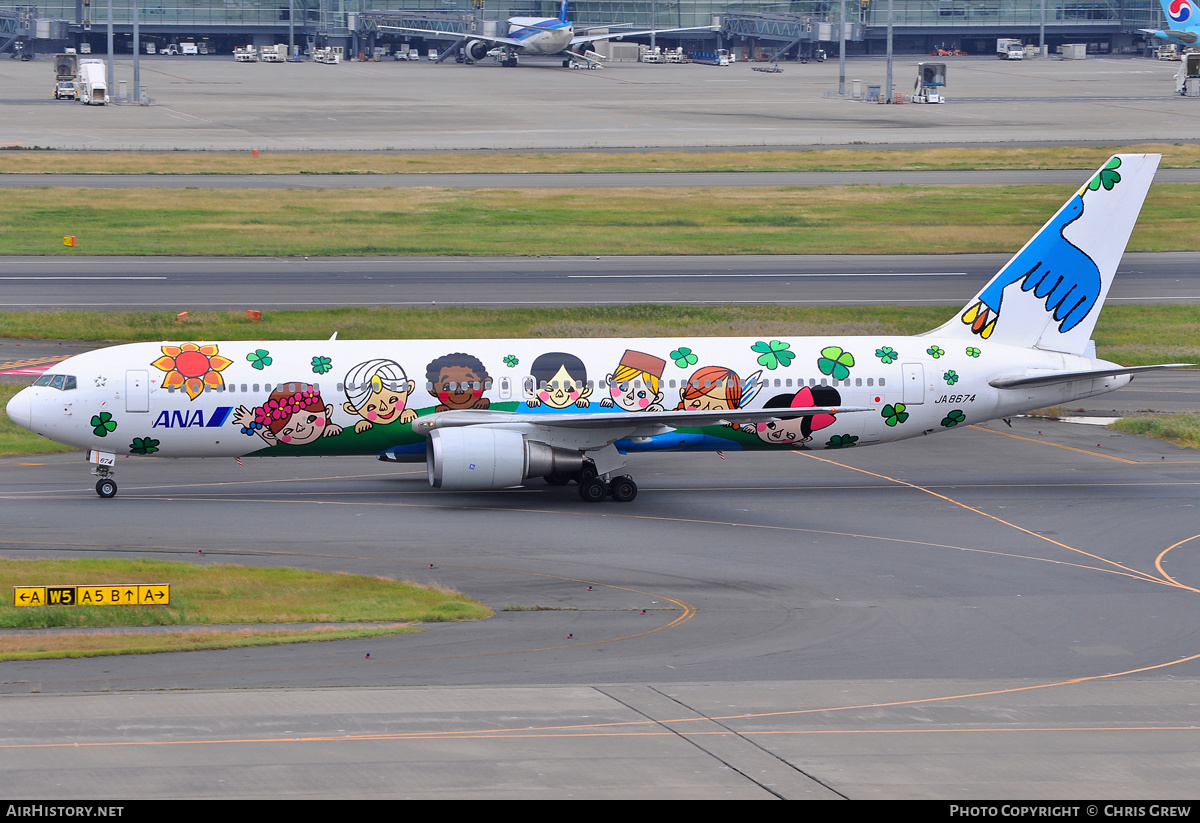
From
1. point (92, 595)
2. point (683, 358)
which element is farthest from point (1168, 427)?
point (92, 595)

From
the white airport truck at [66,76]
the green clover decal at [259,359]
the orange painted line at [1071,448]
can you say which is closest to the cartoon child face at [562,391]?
the green clover decal at [259,359]

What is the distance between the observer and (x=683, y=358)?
1671 inches

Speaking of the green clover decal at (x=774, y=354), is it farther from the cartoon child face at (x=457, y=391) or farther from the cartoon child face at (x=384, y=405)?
the cartoon child face at (x=384, y=405)

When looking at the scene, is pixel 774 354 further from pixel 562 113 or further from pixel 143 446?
pixel 562 113

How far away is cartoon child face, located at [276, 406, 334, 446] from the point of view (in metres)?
40.8

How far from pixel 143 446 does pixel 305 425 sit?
15.3ft

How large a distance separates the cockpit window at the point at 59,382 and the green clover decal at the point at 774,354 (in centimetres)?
1977

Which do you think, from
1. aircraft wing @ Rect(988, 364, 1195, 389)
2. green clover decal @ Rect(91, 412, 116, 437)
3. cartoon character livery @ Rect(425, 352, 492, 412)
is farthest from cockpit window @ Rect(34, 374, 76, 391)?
aircraft wing @ Rect(988, 364, 1195, 389)

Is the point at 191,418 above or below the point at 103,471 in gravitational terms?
above

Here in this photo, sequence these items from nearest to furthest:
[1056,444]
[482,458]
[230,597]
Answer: [230,597]
[482,458]
[1056,444]

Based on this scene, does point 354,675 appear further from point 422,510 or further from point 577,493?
point 577,493

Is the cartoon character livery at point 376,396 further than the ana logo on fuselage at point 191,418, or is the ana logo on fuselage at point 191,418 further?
the cartoon character livery at point 376,396

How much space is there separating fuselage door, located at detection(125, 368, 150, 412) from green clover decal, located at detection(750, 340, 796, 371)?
17.6 metres

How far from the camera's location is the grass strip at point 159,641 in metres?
27.5
